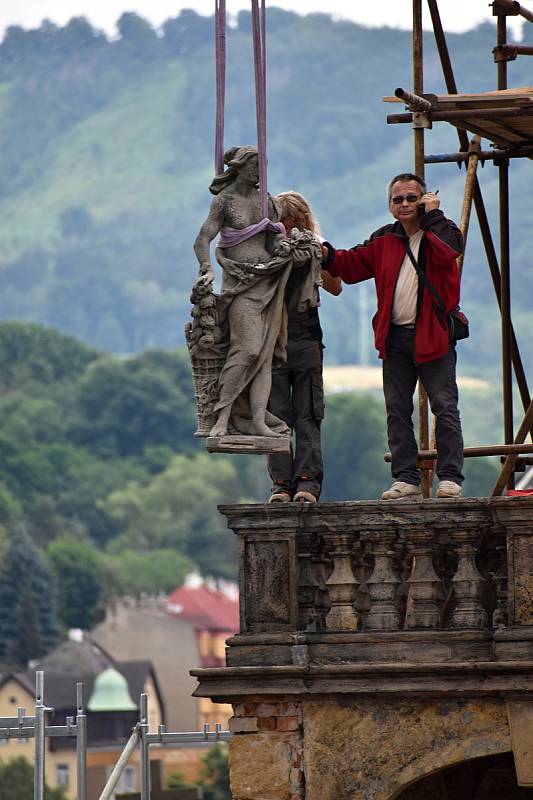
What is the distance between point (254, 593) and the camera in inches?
517

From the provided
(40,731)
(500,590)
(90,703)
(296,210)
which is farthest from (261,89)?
(90,703)

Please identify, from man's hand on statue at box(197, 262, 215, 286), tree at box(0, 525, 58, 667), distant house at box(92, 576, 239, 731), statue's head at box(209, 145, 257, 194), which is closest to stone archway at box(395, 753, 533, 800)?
man's hand on statue at box(197, 262, 215, 286)

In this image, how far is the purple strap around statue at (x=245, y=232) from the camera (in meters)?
13.8

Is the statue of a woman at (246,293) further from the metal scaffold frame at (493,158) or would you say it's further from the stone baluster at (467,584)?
the metal scaffold frame at (493,158)

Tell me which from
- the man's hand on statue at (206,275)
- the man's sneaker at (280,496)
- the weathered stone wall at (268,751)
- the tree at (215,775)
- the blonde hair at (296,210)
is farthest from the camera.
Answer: the tree at (215,775)

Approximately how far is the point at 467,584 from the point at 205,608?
13083cm

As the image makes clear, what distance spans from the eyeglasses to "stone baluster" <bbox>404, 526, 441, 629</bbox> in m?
2.05

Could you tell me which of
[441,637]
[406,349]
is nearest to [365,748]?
[441,637]

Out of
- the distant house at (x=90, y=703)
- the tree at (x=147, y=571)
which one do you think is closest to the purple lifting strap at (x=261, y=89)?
the distant house at (x=90, y=703)

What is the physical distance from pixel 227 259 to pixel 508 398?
Result: 17.8ft

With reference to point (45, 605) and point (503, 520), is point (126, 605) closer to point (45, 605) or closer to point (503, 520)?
point (45, 605)

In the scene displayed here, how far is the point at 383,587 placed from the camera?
13.0 meters

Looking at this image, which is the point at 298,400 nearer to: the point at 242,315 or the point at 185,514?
the point at 242,315

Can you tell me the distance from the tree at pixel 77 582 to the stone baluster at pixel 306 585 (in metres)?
144
